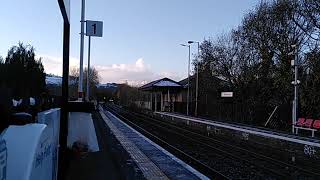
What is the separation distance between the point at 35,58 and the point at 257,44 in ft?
127

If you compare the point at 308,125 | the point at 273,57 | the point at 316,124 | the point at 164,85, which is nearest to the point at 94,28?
the point at 316,124

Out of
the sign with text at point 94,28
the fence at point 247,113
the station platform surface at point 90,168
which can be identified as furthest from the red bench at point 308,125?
the station platform surface at point 90,168

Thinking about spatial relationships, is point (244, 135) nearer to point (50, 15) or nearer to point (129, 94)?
point (50, 15)

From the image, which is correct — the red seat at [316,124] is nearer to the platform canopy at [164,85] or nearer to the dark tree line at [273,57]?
the dark tree line at [273,57]

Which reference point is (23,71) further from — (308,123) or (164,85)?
(164,85)

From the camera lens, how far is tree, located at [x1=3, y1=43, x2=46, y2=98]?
3182mm

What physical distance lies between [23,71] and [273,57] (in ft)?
125

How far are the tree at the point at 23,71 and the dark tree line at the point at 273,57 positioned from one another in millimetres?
29157

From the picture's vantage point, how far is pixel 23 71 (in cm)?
348

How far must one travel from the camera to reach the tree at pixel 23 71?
3.18 m

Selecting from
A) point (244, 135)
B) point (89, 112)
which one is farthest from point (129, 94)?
point (89, 112)

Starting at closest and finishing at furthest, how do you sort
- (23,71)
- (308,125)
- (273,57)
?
(23,71), (308,125), (273,57)

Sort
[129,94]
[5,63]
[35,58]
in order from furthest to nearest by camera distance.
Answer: [129,94] → [35,58] → [5,63]

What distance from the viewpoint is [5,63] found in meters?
3.06
